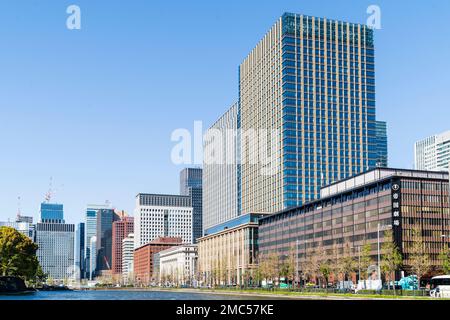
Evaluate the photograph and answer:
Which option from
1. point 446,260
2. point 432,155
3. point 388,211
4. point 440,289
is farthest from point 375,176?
point 440,289

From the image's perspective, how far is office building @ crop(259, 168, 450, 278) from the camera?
452ft

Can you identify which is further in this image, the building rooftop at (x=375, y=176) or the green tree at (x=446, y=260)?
the building rooftop at (x=375, y=176)

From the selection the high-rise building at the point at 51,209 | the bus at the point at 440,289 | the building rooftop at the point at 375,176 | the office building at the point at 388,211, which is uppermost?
the building rooftop at the point at 375,176

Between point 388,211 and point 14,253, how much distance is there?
8087cm

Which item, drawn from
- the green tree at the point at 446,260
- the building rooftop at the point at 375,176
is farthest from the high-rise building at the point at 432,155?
the green tree at the point at 446,260

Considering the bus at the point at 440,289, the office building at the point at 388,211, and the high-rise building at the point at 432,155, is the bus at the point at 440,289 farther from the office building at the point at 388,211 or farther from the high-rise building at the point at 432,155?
the office building at the point at 388,211

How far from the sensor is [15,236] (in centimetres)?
13575

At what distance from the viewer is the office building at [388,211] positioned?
452 ft

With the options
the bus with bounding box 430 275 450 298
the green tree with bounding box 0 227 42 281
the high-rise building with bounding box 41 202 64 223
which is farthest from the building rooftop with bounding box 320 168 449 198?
the high-rise building with bounding box 41 202 64 223

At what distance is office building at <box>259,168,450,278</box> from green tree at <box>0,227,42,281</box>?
70.2 metres

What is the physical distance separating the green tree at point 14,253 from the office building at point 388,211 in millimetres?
70190

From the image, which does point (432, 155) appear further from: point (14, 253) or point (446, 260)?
point (14, 253)
